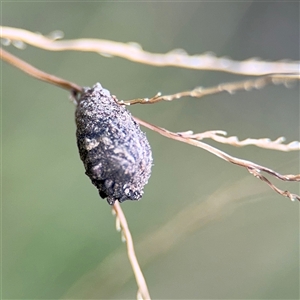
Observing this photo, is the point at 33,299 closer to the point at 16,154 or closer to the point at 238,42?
the point at 16,154

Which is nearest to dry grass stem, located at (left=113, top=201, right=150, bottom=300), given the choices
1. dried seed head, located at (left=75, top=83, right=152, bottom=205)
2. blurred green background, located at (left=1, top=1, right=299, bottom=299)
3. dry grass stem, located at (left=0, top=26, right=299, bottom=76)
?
dried seed head, located at (left=75, top=83, right=152, bottom=205)

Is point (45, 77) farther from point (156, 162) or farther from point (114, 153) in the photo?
point (156, 162)

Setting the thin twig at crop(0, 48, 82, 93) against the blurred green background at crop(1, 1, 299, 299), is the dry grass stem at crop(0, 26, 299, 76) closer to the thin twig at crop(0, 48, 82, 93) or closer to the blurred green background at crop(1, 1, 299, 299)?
the thin twig at crop(0, 48, 82, 93)

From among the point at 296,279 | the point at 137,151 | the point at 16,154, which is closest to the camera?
the point at 137,151

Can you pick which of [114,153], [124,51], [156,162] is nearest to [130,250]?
[114,153]

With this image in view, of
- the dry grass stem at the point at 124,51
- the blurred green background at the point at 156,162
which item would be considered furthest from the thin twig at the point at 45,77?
the blurred green background at the point at 156,162

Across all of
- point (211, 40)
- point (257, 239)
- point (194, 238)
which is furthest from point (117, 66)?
point (257, 239)
